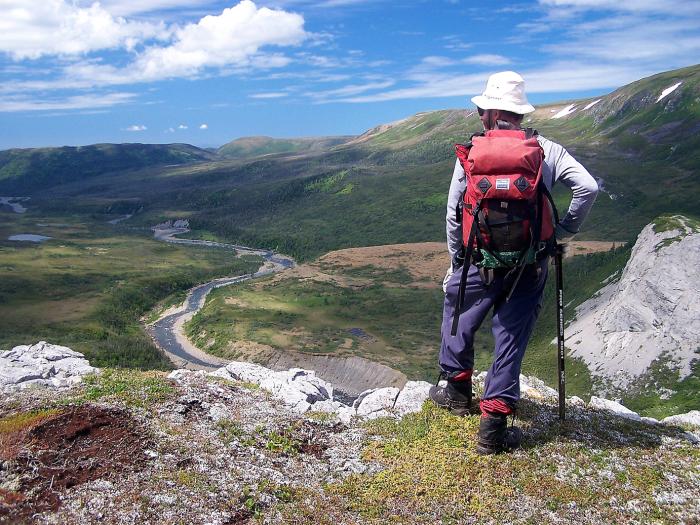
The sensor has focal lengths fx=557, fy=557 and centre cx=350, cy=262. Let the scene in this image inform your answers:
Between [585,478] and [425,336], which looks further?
[425,336]

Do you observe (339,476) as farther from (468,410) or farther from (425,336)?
(425,336)

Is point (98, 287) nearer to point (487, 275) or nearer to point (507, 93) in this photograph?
point (487, 275)

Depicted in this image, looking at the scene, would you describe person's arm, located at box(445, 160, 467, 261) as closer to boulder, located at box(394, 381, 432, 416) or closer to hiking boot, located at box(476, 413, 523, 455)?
hiking boot, located at box(476, 413, 523, 455)

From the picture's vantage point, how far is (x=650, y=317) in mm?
50031

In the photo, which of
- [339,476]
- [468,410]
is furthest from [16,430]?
[468,410]

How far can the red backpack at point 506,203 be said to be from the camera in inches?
324

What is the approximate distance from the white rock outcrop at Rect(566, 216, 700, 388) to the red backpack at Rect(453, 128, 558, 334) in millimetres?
41537

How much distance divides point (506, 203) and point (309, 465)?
17.5 feet

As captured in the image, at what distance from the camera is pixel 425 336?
271ft

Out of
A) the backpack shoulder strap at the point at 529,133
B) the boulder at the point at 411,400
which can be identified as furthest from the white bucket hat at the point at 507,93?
the boulder at the point at 411,400

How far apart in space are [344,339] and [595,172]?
11288 cm

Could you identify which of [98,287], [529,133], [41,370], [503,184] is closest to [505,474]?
[503,184]

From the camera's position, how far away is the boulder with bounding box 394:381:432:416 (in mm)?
11633

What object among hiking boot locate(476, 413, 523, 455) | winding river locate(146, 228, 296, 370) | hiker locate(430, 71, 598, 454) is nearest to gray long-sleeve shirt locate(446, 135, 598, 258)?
hiker locate(430, 71, 598, 454)
